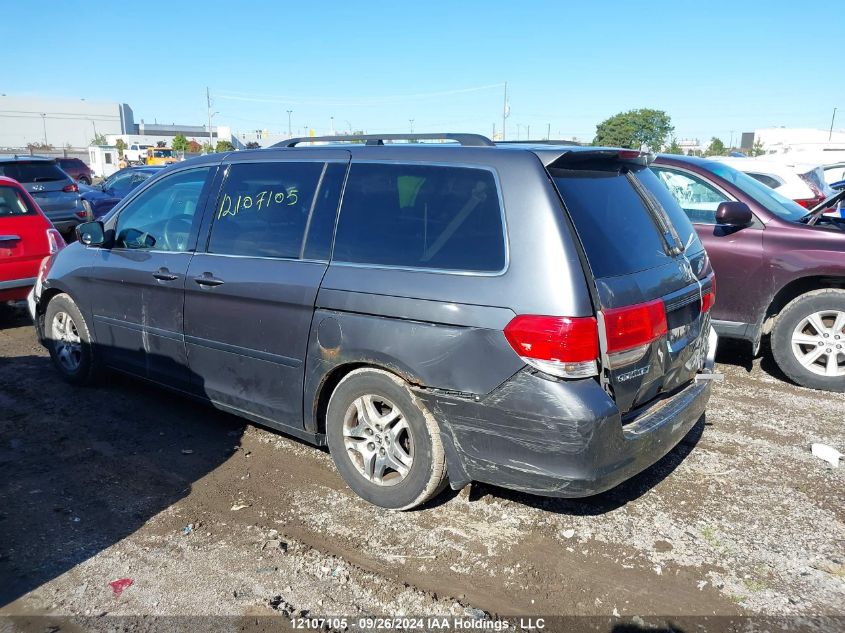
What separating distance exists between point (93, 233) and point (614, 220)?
12.8 ft

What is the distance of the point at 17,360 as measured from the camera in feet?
21.2

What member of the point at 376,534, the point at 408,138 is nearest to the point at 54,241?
the point at 408,138

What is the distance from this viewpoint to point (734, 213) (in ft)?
19.0

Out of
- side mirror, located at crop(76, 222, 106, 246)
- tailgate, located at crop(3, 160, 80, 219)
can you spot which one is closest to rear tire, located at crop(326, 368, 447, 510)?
side mirror, located at crop(76, 222, 106, 246)

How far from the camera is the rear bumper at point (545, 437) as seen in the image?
2.99 m

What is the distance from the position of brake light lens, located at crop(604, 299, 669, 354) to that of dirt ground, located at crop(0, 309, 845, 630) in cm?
105

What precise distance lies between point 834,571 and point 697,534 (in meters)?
0.61

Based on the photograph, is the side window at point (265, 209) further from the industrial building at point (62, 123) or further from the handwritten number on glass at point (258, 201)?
the industrial building at point (62, 123)

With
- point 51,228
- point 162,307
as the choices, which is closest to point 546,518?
point 162,307

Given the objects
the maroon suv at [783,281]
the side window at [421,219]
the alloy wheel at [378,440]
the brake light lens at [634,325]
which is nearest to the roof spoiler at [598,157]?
the side window at [421,219]

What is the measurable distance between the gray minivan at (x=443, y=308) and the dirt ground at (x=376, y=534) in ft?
1.25

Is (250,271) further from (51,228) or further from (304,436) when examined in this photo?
(51,228)

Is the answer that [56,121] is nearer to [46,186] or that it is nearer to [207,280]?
[46,186]

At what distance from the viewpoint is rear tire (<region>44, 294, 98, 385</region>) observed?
18.0 ft
